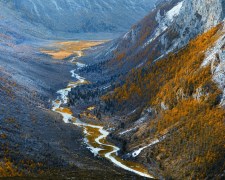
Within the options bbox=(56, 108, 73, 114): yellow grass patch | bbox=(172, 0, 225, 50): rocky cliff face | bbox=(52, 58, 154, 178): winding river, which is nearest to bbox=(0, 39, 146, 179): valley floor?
bbox=(52, 58, 154, 178): winding river

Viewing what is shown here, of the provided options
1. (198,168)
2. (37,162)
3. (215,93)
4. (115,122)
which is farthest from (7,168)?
(115,122)

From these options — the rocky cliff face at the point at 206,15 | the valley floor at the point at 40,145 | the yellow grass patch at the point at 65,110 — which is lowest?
the valley floor at the point at 40,145

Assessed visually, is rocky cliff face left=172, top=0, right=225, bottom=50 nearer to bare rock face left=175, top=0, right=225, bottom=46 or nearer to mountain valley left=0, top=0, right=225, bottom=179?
bare rock face left=175, top=0, right=225, bottom=46

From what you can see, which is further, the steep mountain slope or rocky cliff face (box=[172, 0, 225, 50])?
rocky cliff face (box=[172, 0, 225, 50])

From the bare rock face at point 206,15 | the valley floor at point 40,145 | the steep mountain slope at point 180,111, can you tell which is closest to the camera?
the valley floor at point 40,145

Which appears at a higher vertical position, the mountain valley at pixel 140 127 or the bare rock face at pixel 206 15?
the bare rock face at pixel 206 15

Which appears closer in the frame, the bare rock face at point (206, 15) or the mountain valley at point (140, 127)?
the mountain valley at point (140, 127)

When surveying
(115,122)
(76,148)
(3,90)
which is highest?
(3,90)

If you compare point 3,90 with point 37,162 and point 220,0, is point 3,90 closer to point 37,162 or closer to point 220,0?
point 37,162

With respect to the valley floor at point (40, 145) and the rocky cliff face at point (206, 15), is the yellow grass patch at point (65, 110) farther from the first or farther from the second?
the rocky cliff face at point (206, 15)

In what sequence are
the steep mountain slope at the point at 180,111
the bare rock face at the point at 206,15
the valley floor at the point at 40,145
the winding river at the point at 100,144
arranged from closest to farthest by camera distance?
1. the valley floor at the point at 40,145
2. the steep mountain slope at the point at 180,111
3. the winding river at the point at 100,144
4. the bare rock face at the point at 206,15

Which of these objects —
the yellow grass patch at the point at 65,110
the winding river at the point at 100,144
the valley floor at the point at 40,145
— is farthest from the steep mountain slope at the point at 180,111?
the valley floor at the point at 40,145
